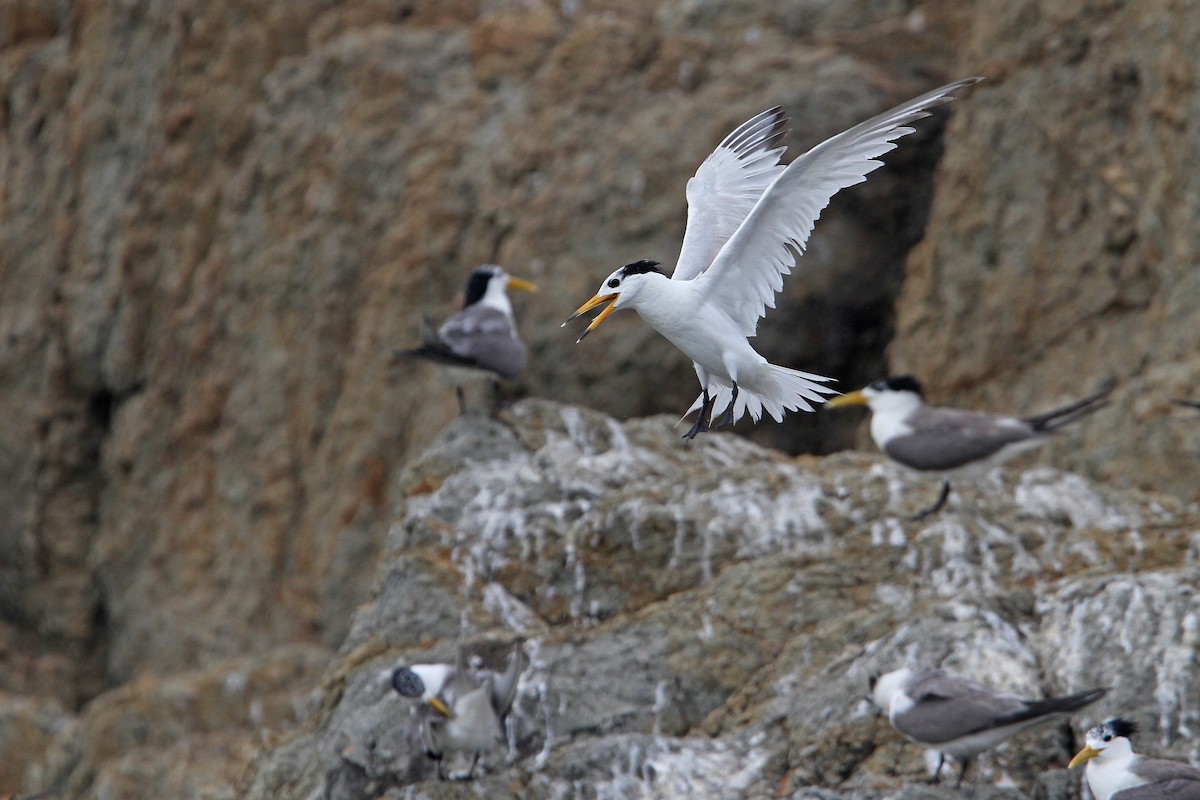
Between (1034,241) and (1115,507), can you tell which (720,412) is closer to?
(1115,507)

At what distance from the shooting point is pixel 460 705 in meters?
7.58

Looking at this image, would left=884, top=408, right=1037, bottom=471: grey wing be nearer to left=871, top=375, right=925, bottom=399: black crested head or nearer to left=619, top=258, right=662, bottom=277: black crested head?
left=871, top=375, right=925, bottom=399: black crested head

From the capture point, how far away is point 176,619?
1731 cm

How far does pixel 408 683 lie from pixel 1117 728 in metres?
3.22

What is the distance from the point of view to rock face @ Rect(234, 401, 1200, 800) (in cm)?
733

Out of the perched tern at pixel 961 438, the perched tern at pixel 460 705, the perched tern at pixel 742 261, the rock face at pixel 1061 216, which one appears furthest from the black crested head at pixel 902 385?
the perched tern at pixel 460 705

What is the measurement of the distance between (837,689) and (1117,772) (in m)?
1.49

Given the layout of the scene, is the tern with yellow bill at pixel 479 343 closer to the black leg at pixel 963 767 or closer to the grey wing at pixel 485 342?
the grey wing at pixel 485 342

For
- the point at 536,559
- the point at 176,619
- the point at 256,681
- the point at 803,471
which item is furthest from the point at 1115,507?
the point at 176,619

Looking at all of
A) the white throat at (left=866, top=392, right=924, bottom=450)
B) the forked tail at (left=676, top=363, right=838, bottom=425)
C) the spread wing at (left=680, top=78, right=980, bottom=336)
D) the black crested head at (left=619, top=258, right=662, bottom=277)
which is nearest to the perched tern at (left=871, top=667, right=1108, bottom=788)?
the forked tail at (left=676, top=363, right=838, bottom=425)

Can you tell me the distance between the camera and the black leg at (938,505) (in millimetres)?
9062

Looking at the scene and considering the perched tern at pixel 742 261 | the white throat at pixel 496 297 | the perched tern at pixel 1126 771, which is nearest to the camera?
the perched tern at pixel 1126 771

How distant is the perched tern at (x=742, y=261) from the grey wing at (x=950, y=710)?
1347 millimetres

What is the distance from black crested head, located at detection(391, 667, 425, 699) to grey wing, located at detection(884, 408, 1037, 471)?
317 cm
